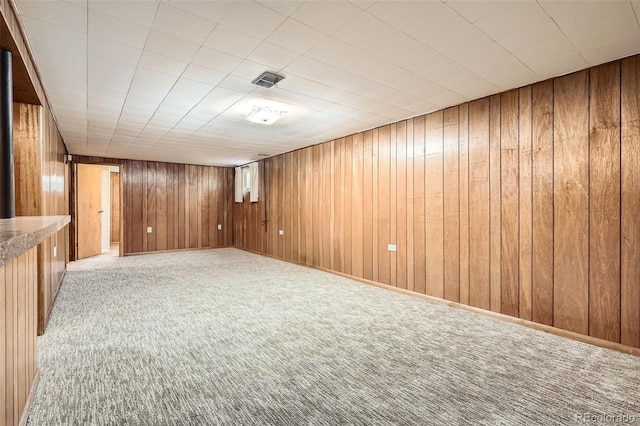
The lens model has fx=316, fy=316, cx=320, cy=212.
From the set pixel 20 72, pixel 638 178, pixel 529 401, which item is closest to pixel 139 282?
pixel 20 72

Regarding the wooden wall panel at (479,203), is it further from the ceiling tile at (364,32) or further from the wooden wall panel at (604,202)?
the ceiling tile at (364,32)

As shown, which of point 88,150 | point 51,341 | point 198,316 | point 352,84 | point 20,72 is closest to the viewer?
point 20,72

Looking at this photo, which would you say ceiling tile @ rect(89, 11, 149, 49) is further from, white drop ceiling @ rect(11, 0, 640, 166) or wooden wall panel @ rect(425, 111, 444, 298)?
wooden wall panel @ rect(425, 111, 444, 298)

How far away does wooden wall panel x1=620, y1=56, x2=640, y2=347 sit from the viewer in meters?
2.48

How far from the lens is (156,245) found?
7988 mm

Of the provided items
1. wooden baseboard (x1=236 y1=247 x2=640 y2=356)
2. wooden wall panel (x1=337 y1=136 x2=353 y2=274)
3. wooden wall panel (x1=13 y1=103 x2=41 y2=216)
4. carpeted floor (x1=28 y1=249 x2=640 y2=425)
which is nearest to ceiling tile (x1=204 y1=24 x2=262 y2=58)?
wooden wall panel (x1=13 y1=103 x2=41 y2=216)

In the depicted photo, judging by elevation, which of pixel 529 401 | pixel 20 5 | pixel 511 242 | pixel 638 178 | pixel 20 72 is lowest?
pixel 529 401

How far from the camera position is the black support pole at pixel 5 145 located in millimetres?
1568

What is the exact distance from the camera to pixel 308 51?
7.81 ft

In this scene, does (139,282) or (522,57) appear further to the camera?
(139,282)

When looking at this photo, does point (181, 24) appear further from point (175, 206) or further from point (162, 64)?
point (175, 206)

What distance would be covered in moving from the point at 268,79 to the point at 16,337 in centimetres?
247

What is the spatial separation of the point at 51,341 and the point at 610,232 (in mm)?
4757

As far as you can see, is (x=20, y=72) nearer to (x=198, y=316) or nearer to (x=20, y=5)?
(x=20, y=5)
